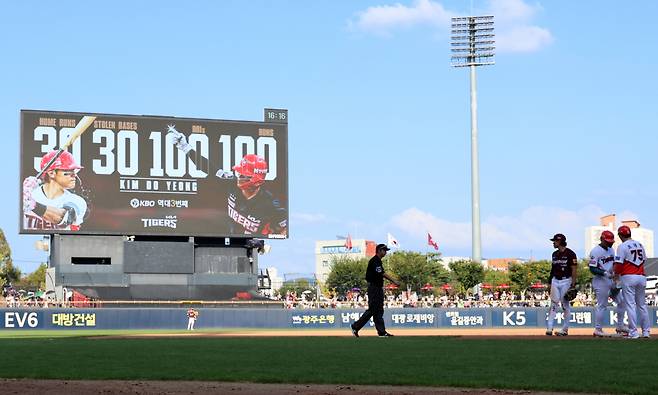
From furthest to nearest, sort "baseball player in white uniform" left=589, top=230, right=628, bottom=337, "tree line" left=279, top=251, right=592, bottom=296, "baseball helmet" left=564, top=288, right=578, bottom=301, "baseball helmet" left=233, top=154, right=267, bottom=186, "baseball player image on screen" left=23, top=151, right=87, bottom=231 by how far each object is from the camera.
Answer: "tree line" left=279, top=251, right=592, bottom=296 < "baseball helmet" left=233, top=154, right=267, bottom=186 < "baseball player image on screen" left=23, top=151, right=87, bottom=231 < "baseball helmet" left=564, top=288, right=578, bottom=301 < "baseball player in white uniform" left=589, top=230, right=628, bottom=337

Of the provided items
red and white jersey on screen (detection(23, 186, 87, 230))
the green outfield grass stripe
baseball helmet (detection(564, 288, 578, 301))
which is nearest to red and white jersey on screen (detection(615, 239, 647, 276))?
baseball helmet (detection(564, 288, 578, 301))

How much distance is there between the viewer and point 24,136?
51.5m

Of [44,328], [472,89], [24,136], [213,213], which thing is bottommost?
[44,328]

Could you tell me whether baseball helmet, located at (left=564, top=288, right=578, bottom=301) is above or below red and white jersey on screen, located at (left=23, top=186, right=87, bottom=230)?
below

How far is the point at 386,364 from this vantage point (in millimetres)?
11797

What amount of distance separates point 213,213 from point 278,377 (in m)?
44.7

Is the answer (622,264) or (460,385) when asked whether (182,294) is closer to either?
(622,264)

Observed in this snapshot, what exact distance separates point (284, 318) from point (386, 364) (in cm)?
3683

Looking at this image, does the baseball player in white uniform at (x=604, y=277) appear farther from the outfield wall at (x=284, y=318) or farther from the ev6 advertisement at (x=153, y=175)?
the ev6 advertisement at (x=153, y=175)

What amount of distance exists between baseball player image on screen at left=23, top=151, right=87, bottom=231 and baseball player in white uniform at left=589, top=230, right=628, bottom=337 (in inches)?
1540

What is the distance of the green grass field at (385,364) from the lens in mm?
9820

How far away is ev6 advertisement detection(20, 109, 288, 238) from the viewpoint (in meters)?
52.0

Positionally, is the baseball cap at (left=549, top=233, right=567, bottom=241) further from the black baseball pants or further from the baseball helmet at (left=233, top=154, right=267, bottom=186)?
the baseball helmet at (left=233, top=154, right=267, bottom=186)

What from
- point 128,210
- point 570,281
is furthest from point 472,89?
point 570,281
